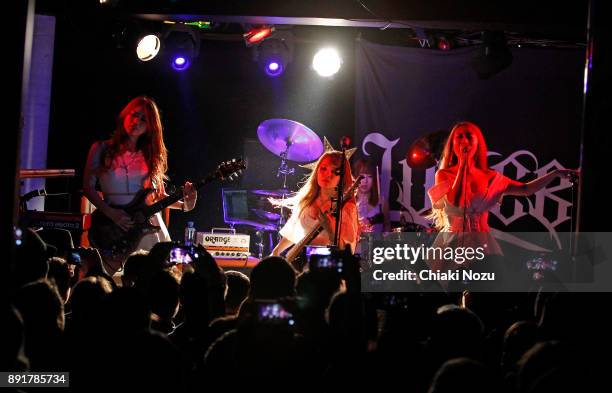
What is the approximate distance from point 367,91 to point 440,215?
285 centimetres

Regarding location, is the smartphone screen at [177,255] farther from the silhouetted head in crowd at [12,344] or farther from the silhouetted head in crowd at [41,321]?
the silhouetted head in crowd at [12,344]

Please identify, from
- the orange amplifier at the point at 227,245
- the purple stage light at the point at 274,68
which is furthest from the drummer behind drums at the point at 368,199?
the orange amplifier at the point at 227,245

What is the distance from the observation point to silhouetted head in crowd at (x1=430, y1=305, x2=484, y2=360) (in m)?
3.02

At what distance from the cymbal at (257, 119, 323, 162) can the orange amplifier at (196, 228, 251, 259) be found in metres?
1.45

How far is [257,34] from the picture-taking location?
9.07 metres

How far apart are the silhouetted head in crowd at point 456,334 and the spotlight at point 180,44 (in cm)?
651

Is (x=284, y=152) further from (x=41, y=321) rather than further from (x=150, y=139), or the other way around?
(x=41, y=321)

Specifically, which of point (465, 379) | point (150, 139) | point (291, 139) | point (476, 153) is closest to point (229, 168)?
point (150, 139)

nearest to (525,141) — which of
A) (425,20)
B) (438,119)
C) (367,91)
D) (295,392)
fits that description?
(438,119)

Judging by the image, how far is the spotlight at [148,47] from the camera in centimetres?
866

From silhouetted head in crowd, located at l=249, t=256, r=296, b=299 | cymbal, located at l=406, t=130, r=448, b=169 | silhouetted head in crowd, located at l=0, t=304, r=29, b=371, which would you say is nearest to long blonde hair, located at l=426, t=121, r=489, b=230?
cymbal, located at l=406, t=130, r=448, b=169

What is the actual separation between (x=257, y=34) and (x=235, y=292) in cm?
547

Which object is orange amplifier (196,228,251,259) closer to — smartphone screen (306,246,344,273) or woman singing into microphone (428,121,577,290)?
woman singing into microphone (428,121,577,290)

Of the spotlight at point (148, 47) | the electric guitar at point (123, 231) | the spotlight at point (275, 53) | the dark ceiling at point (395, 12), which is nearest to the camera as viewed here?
the dark ceiling at point (395, 12)
